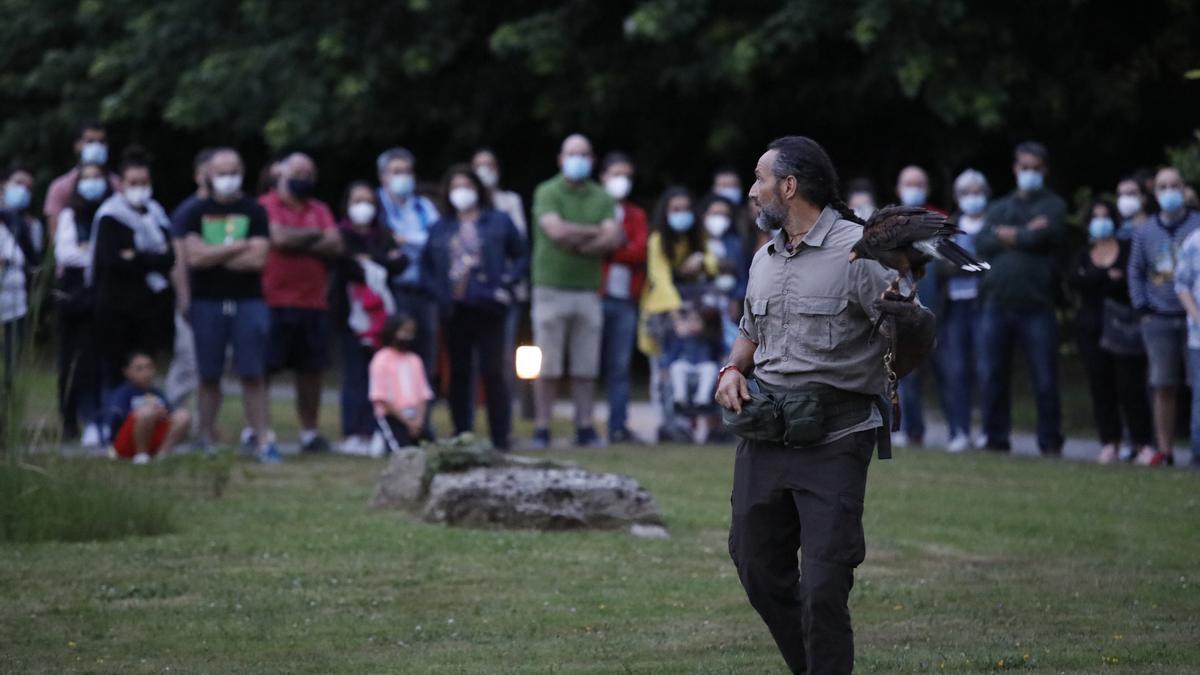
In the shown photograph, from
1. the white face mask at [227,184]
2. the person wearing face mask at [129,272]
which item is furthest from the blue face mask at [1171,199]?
the person wearing face mask at [129,272]

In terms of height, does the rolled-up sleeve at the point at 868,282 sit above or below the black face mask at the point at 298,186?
below

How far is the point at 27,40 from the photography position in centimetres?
2764

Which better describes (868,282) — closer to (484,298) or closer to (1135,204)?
(484,298)

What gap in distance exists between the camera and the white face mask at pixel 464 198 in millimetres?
16172

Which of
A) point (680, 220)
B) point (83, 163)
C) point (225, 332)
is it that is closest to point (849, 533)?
point (225, 332)

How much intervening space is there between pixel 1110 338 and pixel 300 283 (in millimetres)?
6366

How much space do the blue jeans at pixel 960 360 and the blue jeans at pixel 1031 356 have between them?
36 centimetres

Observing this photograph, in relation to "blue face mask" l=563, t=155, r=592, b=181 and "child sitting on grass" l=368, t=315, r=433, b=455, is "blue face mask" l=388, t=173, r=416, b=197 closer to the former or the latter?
"blue face mask" l=563, t=155, r=592, b=181

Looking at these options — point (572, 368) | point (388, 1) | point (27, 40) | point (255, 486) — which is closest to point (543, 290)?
point (572, 368)

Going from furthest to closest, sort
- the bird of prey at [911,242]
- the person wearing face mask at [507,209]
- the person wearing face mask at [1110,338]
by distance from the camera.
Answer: the person wearing face mask at [507,209]
the person wearing face mask at [1110,338]
the bird of prey at [911,242]

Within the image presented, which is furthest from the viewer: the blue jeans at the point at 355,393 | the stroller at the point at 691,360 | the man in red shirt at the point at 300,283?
the stroller at the point at 691,360

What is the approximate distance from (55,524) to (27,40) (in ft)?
59.6

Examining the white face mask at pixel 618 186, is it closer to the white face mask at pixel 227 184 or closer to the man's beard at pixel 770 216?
the white face mask at pixel 227 184

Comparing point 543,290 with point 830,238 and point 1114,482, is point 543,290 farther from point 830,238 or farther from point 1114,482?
point 830,238
